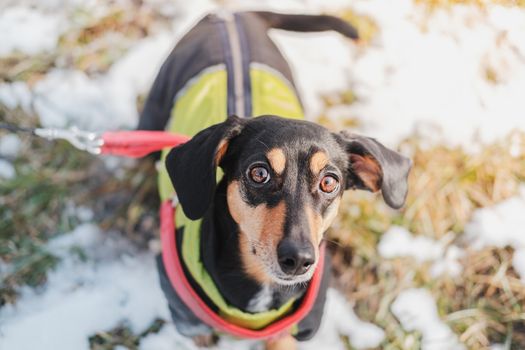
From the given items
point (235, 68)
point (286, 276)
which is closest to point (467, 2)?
point (235, 68)

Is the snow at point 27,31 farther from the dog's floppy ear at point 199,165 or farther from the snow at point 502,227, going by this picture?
the snow at point 502,227

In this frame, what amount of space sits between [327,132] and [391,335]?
4.47 feet

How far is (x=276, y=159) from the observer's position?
210 cm

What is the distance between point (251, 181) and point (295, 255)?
13.5 inches

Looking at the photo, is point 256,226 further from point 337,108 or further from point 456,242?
point 337,108

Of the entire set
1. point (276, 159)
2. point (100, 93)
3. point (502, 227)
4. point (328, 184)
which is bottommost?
point (502, 227)

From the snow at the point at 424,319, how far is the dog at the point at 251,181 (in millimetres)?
679

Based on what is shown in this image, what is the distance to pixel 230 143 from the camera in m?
2.24

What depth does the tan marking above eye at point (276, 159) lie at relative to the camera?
6.89 feet

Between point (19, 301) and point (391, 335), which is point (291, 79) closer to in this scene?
point (391, 335)

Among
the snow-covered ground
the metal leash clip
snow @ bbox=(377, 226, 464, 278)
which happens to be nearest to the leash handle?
the metal leash clip

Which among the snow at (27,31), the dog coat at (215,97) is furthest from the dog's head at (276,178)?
the snow at (27,31)

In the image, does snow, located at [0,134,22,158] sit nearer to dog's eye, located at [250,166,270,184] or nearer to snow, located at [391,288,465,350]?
dog's eye, located at [250,166,270,184]

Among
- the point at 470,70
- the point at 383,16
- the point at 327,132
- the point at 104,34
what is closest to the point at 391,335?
the point at 327,132
